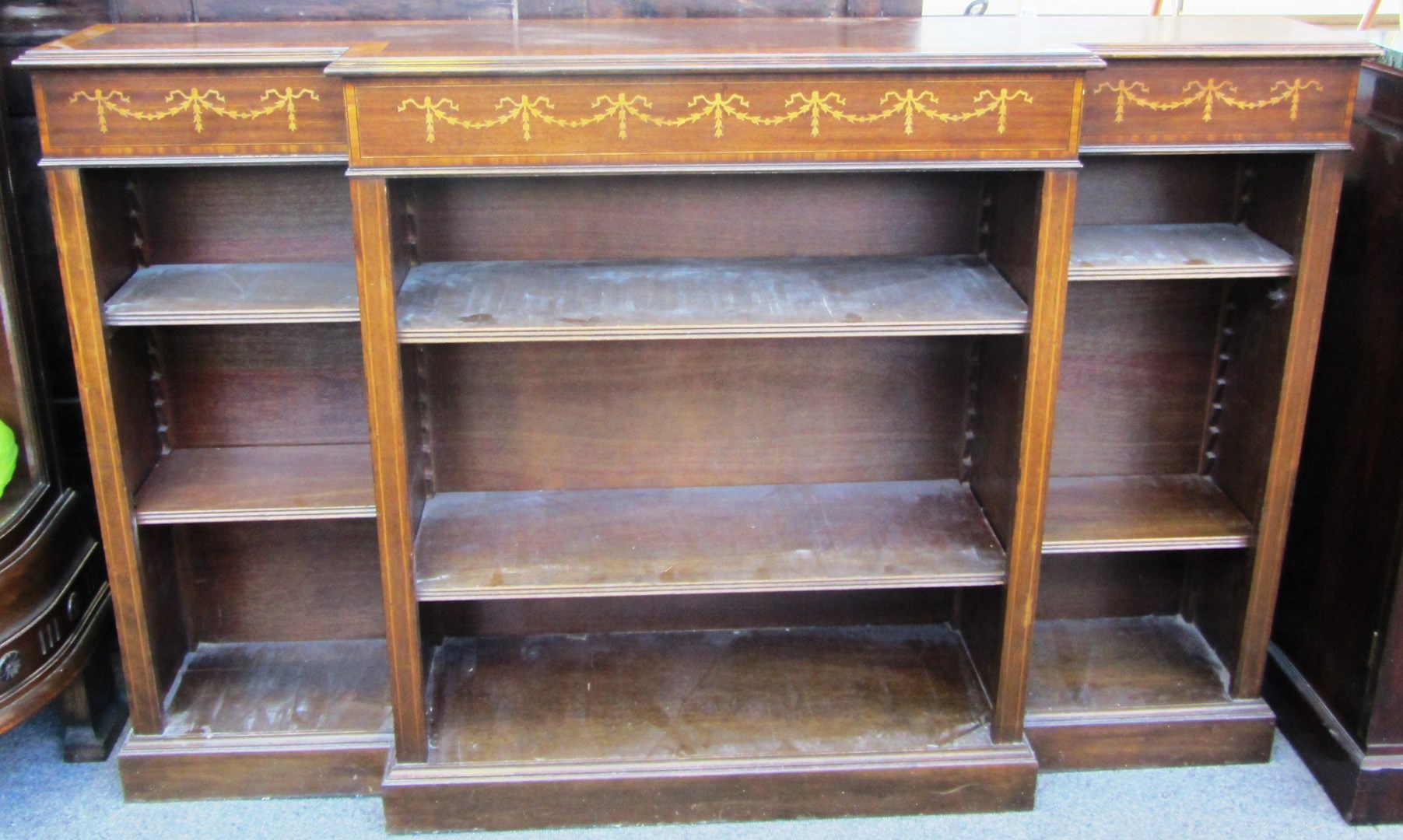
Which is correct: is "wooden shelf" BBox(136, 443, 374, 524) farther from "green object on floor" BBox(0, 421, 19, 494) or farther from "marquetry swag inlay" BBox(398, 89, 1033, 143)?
"marquetry swag inlay" BBox(398, 89, 1033, 143)

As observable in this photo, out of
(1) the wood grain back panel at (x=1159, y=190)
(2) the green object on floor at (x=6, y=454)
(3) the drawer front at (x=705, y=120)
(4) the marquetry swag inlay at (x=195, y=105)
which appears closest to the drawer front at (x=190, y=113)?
(4) the marquetry swag inlay at (x=195, y=105)

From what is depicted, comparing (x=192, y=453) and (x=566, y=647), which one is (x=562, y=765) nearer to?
(x=566, y=647)

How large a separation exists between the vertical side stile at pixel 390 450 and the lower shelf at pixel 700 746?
0.14 metres

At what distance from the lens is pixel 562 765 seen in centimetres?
214

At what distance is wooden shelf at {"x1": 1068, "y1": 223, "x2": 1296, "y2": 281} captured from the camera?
1960 mm

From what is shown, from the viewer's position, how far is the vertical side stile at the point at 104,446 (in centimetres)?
184

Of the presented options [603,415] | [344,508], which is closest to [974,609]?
[603,415]

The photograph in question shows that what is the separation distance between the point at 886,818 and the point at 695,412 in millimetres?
788

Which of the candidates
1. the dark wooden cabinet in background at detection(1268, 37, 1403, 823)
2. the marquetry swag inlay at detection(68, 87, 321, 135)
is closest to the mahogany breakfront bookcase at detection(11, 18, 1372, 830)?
the marquetry swag inlay at detection(68, 87, 321, 135)

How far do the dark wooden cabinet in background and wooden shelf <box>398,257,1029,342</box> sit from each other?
0.64 meters

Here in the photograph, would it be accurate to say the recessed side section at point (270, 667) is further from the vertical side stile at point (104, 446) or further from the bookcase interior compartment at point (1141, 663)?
the bookcase interior compartment at point (1141, 663)

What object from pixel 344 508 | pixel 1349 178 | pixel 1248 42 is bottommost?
pixel 344 508

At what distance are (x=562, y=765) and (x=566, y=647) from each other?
0.32m

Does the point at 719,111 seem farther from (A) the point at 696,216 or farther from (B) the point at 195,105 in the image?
(B) the point at 195,105
